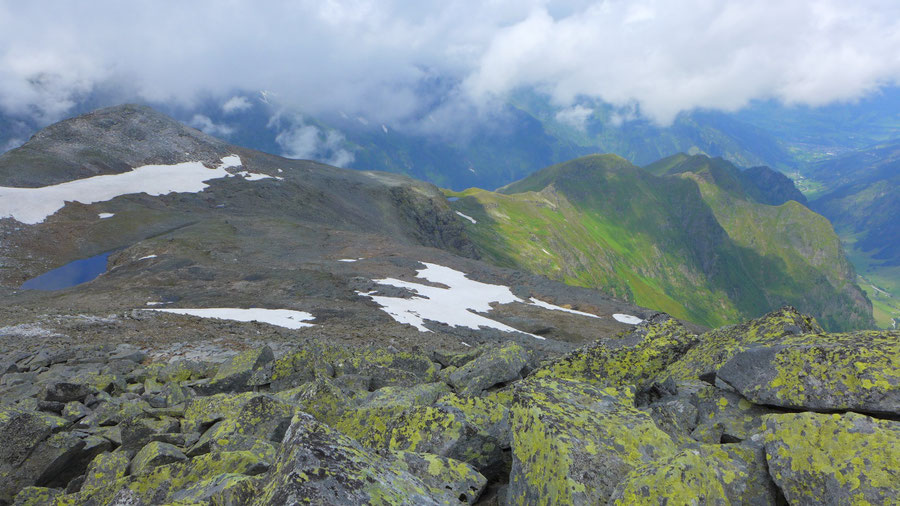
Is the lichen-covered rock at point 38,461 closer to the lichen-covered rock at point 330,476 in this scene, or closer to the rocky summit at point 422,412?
the rocky summit at point 422,412

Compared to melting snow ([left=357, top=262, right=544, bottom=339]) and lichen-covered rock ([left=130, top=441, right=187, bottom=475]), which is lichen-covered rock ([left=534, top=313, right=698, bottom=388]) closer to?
lichen-covered rock ([left=130, top=441, right=187, bottom=475])

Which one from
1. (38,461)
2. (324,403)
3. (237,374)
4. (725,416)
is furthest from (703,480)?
(237,374)

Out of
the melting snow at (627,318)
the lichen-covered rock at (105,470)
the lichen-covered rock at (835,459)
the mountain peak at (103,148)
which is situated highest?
the mountain peak at (103,148)

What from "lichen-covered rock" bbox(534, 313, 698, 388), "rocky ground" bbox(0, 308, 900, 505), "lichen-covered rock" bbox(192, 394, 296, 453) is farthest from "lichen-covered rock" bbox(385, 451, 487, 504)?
"lichen-covered rock" bbox(534, 313, 698, 388)

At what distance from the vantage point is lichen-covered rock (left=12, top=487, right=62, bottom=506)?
6.92m

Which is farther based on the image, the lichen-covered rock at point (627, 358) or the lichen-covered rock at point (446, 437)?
the lichen-covered rock at point (627, 358)

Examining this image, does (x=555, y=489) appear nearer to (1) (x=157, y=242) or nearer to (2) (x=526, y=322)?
(2) (x=526, y=322)

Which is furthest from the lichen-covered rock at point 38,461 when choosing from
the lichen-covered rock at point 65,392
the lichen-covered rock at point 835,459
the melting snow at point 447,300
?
the melting snow at point 447,300

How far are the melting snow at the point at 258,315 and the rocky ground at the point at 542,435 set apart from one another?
16.0 meters

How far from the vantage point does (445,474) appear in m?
6.11

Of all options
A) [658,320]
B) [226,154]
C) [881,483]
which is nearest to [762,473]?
[881,483]

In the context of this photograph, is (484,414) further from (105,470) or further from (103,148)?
(103,148)

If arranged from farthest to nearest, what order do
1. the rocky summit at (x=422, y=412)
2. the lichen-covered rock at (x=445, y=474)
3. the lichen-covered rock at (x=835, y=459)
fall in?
the lichen-covered rock at (x=445, y=474)
the rocky summit at (x=422, y=412)
the lichen-covered rock at (x=835, y=459)

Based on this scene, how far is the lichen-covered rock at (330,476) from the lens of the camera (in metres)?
4.32
